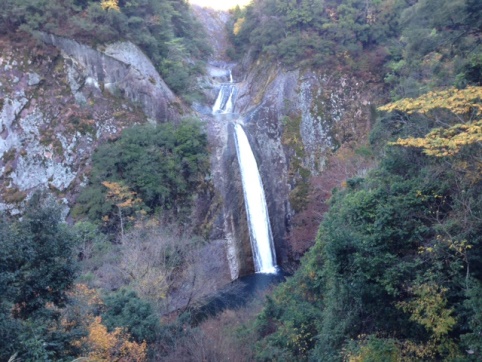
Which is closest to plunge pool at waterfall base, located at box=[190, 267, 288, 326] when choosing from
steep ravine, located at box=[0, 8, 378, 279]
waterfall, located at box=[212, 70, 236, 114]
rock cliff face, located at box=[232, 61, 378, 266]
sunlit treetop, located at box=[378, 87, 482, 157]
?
steep ravine, located at box=[0, 8, 378, 279]

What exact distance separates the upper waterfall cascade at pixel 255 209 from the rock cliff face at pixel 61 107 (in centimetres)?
475

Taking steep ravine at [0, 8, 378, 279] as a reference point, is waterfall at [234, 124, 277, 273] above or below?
below

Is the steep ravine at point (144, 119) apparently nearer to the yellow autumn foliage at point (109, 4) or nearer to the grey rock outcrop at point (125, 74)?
the grey rock outcrop at point (125, 74)

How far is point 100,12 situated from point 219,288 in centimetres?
1643

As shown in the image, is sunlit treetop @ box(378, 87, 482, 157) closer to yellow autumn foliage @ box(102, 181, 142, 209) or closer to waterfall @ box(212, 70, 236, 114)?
yellow autumn foliage @ box(102, 181, 142, 209)

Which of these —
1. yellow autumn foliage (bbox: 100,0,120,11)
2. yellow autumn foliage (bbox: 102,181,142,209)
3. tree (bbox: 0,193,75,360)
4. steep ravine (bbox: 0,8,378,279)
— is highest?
yellow autumn foliage (bbox: 100,0,120,11)

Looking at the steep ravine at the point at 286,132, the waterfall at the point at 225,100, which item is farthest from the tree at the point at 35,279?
the waterfall at the point at 225,100

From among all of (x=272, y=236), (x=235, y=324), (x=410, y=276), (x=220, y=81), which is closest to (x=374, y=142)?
(x=410, y=276)

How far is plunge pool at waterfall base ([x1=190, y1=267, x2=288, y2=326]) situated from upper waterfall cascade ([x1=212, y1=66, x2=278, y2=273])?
77cm

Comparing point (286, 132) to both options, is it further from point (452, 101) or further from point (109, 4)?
point (452, 101)

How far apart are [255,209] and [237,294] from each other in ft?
17.3

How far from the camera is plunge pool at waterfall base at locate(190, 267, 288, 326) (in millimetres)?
17312

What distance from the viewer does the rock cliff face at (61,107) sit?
19859 millimetres

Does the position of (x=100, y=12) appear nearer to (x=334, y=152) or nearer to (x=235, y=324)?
(x=334, y=152)
